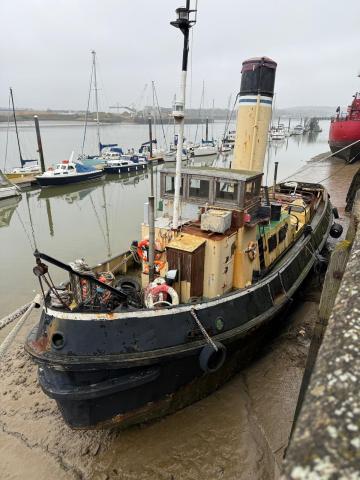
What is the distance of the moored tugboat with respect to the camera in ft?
16.1

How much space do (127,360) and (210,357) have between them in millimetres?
1343

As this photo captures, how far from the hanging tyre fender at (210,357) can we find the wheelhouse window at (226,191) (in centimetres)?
283

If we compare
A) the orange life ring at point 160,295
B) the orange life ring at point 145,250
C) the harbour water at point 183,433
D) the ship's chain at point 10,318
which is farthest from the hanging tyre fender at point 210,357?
the ship's chain at point 10,318

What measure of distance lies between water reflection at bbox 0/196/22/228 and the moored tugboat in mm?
14937

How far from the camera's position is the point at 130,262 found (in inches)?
332

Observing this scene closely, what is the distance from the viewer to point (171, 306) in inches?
208

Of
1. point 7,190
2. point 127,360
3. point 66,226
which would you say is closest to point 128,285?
point 127,360

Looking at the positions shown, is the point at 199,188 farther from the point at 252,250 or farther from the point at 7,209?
the point at 7,209

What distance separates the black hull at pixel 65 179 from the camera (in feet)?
90.6

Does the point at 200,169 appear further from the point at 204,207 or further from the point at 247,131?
the point at 247,131

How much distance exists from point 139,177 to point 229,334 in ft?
102

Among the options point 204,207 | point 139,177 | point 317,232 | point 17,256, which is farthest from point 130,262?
point 139,177

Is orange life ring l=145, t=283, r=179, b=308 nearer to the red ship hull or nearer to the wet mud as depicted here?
the wet mud

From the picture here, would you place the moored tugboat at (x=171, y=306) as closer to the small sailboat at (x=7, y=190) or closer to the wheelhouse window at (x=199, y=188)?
the wheelhouse window at (x=199, y=188)
